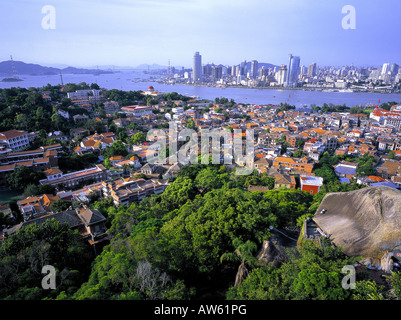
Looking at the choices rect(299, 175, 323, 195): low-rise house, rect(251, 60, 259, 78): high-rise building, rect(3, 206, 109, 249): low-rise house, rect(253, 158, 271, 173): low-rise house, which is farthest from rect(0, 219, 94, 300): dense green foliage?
rect(251, 60, 259, 78): high-rise building

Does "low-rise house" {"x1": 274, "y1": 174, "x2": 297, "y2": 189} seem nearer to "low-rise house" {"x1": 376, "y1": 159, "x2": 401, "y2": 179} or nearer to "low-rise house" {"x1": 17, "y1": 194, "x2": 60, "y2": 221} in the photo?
"low-rise house" {"x1": 376, "y1": 159, "x2": 401, "y2": 179}

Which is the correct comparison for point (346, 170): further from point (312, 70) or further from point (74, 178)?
point (312, 70)

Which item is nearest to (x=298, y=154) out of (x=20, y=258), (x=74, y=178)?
(x=74, y=178)

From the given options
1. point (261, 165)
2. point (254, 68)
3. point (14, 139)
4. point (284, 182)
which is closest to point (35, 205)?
point (14, 139)

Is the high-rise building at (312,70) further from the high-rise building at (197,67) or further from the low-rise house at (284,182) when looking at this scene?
the low-rise house at (284,182)

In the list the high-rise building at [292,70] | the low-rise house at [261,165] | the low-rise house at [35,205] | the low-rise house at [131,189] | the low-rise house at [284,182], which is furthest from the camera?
the high-rise building at [292,70]

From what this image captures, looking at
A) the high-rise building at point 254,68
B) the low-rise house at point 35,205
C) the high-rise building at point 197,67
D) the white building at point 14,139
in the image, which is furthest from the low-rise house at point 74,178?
the high-rise building at point 254,68
